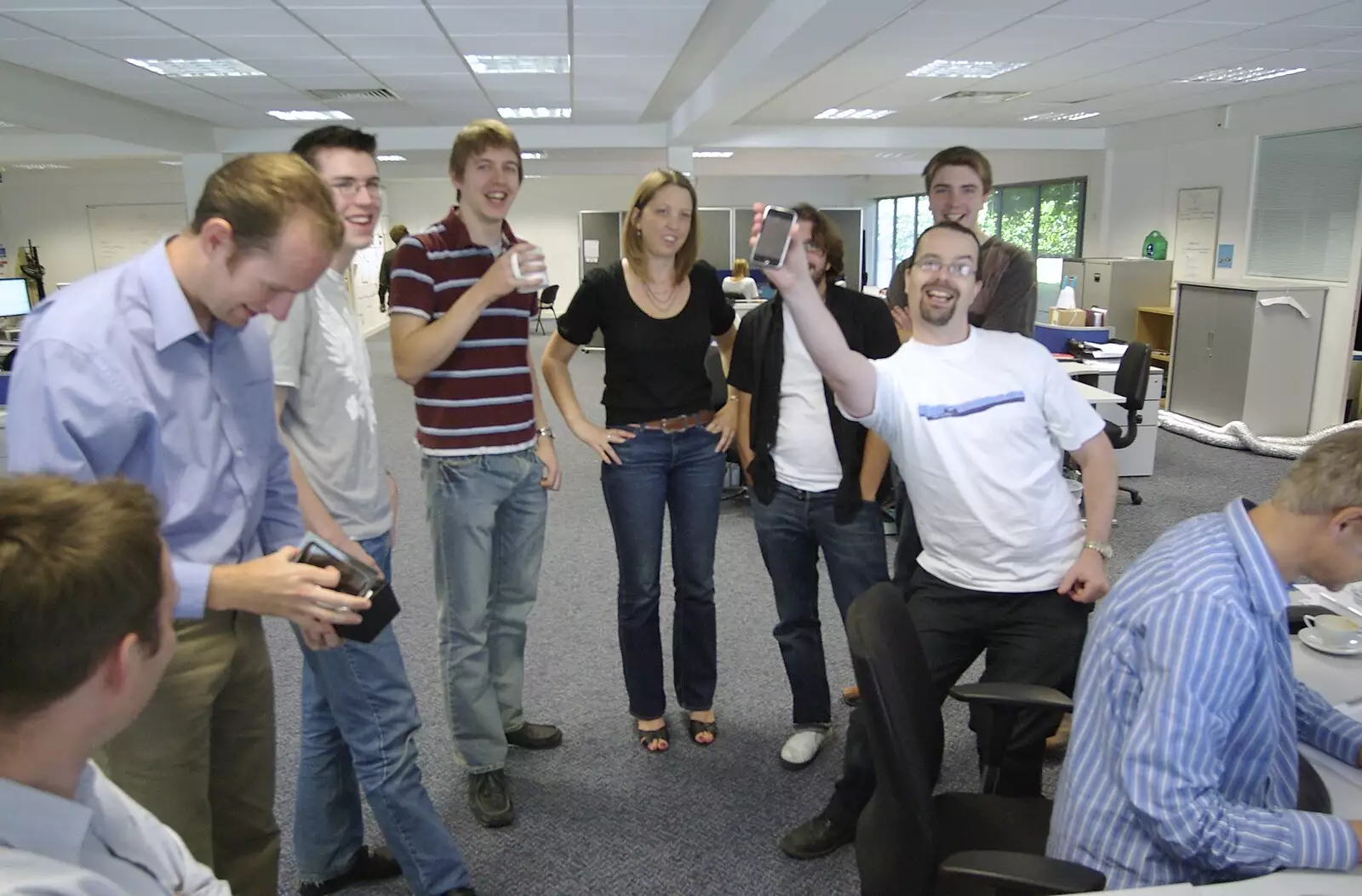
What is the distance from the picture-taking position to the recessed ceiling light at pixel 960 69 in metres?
5.97

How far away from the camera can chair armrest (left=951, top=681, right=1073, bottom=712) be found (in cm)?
158

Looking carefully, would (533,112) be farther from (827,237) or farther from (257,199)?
(257,199)

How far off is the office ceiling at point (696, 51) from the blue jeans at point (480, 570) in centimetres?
310

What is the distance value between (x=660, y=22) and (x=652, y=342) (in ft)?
11.6

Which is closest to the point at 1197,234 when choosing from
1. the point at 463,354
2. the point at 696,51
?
the point at 696,51

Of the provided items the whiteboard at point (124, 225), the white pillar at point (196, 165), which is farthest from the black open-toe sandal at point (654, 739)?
the whiteboard at point (124, 225)

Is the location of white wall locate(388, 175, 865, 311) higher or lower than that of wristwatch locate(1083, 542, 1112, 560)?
higher

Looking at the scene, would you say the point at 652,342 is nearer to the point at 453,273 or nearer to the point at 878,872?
the point at 453,273

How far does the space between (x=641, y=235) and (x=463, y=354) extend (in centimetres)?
55

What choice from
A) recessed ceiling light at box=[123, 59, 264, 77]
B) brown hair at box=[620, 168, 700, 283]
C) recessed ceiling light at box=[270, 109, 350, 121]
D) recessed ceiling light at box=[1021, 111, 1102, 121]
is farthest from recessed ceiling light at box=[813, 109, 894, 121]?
brown hair at box=[620, 168, 700, 283]

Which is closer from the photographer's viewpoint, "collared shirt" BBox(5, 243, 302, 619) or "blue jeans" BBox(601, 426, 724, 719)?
"collared shirt" BBox(5, 243, 302, 619)

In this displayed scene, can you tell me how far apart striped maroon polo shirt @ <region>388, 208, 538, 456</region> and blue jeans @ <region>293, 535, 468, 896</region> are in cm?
33

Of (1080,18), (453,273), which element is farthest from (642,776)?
(1080,18)

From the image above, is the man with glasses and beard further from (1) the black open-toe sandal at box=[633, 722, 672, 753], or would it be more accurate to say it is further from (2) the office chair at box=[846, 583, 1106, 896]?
(1) the black open-toe sandal at box=[633, 722, 672, 753]
